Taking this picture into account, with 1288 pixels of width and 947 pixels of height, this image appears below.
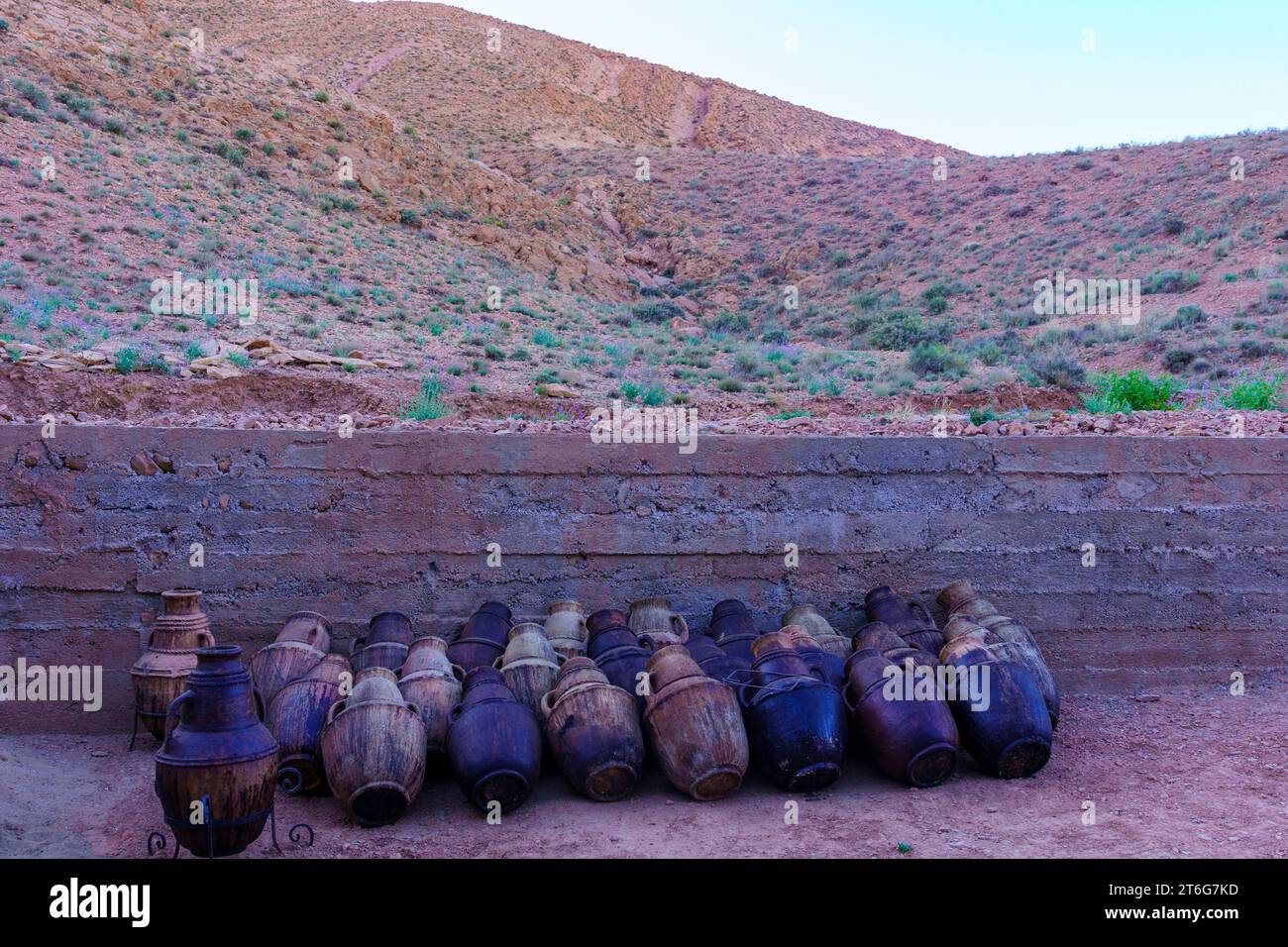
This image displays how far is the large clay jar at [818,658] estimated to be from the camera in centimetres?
553

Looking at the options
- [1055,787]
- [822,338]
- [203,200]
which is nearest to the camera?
[1055,787]

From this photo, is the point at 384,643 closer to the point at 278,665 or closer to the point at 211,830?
the point at 278,665

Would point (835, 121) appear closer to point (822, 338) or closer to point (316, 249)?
point (822, 338)

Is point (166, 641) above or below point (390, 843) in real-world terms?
above

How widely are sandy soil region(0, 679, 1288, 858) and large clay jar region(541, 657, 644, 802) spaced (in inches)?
4.9

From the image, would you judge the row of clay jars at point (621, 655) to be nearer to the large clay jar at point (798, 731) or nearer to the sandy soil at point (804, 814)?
the sandy soil at point (804, 814)

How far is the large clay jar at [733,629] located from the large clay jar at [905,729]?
75cm

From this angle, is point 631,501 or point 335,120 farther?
point 335,120

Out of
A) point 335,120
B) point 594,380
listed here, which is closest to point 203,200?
point 335,120

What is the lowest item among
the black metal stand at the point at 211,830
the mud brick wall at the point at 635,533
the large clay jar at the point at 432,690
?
the black metal stand at the point at 211,830

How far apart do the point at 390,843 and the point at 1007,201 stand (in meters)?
33.9

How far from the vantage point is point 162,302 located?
17156mm

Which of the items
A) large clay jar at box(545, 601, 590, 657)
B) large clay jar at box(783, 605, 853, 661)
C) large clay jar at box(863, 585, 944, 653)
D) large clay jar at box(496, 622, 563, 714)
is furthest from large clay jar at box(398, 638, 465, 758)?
large clay jar at box(863, 585, 944, 653)

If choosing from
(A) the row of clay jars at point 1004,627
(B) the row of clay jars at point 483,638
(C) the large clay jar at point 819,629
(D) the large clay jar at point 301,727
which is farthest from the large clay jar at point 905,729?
(D) the large clay jar at point 301,727
